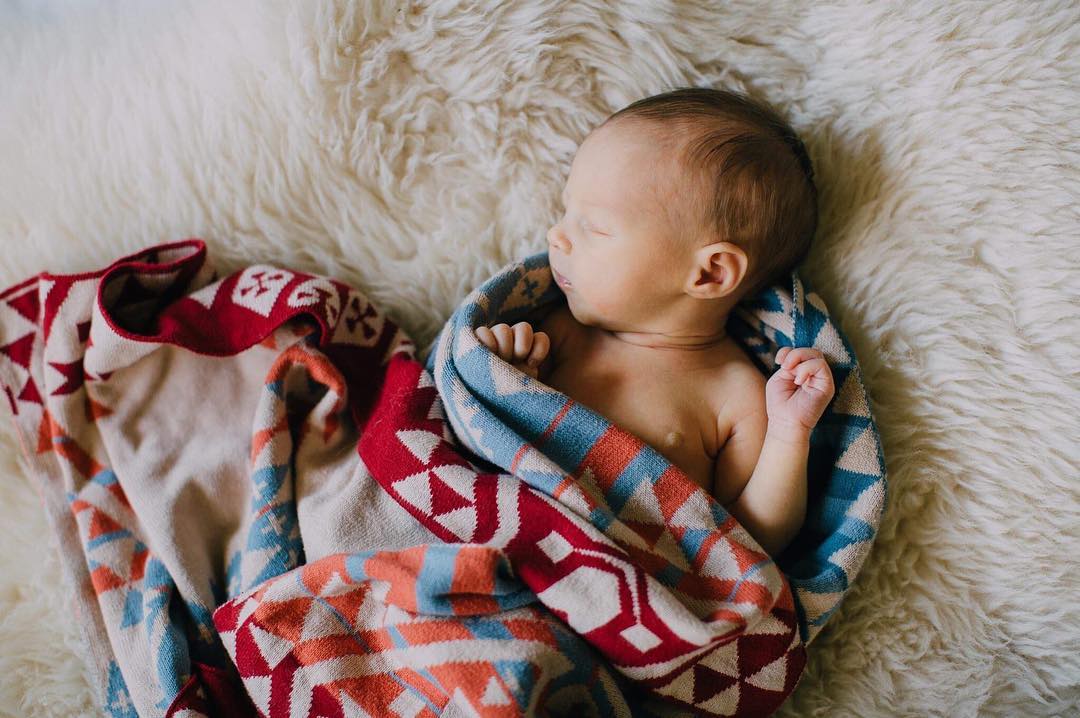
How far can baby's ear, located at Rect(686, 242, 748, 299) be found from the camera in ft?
2.71

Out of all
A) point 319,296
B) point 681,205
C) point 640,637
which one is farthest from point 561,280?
point 640,637

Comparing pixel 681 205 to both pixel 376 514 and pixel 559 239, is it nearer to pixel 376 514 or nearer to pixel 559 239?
pixel 559 239

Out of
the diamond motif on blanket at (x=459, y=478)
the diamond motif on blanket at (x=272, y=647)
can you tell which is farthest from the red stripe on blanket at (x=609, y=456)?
the diamond motif on blanket at (x=272, y=647)

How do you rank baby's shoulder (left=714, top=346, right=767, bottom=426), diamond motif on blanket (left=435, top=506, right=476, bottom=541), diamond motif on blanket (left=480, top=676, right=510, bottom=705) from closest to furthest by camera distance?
diamond motif on blanket (left=480, top=676, right=510, bottom=705) → diamond motif on blanket (left=435, top=506, right=476, bottom=541) → baby's shoulder (left=714, top=346, right=767, bottom=426)

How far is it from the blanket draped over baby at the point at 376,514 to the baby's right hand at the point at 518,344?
23 millimetres

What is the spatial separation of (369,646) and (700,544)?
12.9 inches

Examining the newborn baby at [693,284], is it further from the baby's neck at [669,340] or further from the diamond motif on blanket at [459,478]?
the diamond motif on blanket at [459,478]

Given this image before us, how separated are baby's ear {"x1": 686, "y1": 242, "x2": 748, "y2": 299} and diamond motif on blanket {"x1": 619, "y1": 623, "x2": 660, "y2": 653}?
0.36 metres

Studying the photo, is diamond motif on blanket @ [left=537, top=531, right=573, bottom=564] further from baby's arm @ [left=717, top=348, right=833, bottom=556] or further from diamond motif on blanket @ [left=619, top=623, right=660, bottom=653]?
baby's arm @ [left=717, top=348, right=833, bottom=556]

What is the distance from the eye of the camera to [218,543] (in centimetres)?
89

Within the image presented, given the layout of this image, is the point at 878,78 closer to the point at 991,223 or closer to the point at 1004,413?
the point at 991,223

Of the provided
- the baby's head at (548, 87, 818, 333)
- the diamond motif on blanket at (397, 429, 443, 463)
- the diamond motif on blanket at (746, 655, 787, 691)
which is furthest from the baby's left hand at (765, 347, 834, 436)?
the diamond motif on blanket at (397, 429, 443, 463)

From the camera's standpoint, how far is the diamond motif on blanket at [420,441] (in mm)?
804

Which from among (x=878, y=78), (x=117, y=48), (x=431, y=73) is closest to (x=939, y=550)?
(x=878, y=78)
